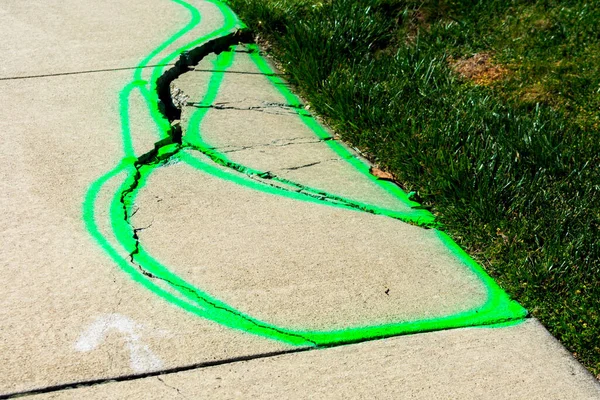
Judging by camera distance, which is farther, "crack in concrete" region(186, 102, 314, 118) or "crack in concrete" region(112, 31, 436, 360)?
"crack in concrete" region(186, 102, 314, 118)

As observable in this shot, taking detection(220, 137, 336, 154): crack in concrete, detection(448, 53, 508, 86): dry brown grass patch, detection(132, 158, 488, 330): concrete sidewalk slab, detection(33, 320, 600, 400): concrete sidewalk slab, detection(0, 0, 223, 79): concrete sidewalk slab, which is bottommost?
detection(0, 0, 223, 79): concrete sidewalk slab

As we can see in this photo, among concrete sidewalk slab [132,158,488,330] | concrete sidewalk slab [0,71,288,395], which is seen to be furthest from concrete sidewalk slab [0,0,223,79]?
concrete sidewalk slab [132,158,488,330]

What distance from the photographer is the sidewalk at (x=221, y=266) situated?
243 cm

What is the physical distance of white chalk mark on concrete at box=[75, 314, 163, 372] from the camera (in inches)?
94.7

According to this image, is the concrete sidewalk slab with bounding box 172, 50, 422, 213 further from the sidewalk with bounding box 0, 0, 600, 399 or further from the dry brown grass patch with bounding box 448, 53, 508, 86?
the dry brown grass patch with bounding box 448, 53, 508, 86

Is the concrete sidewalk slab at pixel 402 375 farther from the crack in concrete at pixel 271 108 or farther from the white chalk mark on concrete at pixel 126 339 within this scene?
the crack in concrete at pixel 271 108

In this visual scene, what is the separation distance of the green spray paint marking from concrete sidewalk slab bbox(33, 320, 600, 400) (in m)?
0.09

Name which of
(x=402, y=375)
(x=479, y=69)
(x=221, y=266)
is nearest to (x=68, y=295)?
(x=221, y=266)

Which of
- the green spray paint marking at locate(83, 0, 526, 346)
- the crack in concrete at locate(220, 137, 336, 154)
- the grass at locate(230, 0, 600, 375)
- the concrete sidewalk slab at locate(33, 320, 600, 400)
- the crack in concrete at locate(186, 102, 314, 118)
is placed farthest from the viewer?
the crack in concrete at locate(186, 102, 314, 118)

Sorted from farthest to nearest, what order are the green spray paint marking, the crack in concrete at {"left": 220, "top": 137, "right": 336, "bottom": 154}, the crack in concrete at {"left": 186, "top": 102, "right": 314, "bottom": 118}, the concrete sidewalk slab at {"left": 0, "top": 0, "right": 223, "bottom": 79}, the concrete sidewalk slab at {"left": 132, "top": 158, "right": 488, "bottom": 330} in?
the concrete sidewalk slab at {"left": 0, "top": 0, "right": 223, "bottom": 79} → the crack in concrete at {"left": 186, "top": 102, "right": 314, "bottom": 118} → the crack in concrete at {"left": 220, "top": 137, "right": 336, "bottom": 154} → the concrete sidewalk slab at {"left": 132, "top": 158, "right": 488, "bottom": 330} → the green spray paint marking

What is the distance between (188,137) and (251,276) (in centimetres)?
128

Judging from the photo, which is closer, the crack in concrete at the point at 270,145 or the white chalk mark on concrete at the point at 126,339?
the white chalk mark on concrete at the point at 126,339

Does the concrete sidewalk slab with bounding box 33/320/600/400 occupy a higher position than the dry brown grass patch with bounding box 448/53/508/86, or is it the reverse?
the dry brown grass patch with bounding box 448/53/508/86

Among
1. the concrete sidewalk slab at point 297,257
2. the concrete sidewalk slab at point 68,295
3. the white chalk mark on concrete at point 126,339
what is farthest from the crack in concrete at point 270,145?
the white chalk mark on concrete at point 126,339
